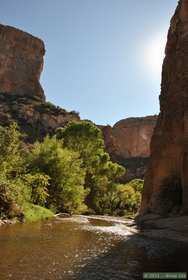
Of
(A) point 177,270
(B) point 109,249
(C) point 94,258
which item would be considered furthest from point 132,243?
(A) point 177,270

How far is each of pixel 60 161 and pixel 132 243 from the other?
2347cm

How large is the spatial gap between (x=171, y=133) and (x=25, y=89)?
293ft

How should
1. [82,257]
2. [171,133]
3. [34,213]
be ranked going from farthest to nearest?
[171,133]
[34,213]
[82,257]

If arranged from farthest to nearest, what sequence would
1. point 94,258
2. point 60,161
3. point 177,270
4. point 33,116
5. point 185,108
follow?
point 33,116 < point 60,161 < point 185,108 < point 94,258 < point 177,270

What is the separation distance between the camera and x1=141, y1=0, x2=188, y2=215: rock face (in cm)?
3122

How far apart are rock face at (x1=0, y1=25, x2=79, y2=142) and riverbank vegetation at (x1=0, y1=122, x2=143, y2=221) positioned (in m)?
30.1

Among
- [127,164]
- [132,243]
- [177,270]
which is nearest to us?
[177,270]

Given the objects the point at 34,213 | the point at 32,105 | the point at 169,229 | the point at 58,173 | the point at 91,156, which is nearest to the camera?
the point at 169,229

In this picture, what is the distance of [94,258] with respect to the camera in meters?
12.7

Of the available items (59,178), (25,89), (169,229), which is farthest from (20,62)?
(169,229)

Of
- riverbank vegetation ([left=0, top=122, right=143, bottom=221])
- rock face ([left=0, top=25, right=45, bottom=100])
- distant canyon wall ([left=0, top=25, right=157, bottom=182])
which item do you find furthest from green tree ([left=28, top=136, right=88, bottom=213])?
rock face ([left=0, top=25, right=45, bottom=100])

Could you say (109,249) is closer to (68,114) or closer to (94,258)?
(94,258)

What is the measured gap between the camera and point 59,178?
3941cm

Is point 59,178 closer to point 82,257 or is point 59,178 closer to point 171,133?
point 171,133
